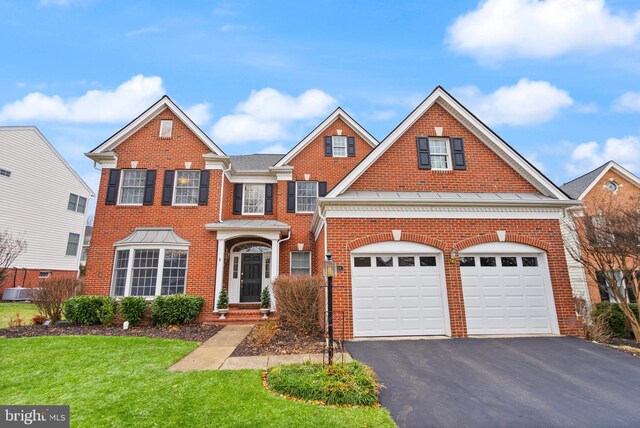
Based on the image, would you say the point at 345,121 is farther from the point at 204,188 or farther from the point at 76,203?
the point at 76,203

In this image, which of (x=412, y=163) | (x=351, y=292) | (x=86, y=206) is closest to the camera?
(x=351, y=292)

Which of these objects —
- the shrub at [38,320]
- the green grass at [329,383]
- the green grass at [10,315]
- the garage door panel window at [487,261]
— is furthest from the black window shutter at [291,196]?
the green grass at [10,315]

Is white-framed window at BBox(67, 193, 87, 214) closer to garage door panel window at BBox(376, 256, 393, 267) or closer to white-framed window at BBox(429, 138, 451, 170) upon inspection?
garage door panel window at BBox(376, 256, 393, 267)

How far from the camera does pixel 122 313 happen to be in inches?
425

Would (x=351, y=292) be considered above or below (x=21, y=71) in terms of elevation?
below

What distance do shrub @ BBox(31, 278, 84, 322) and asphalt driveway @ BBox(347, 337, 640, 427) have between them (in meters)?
11.5

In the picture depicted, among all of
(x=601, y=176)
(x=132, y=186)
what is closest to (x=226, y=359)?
(x=132, y=186)

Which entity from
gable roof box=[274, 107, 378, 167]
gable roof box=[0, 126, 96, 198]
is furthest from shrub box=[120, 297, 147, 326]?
gable roof box=[0, 126, 96, 198]

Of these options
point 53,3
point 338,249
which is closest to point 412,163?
point 338,249

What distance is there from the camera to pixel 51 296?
1087cm

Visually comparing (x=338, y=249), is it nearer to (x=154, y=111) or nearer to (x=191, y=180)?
(x=191, y=180)

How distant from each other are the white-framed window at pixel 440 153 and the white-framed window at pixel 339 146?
557cm

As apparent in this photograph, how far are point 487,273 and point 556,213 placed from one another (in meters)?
3.19

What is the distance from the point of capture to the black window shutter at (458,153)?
404 inches
